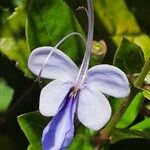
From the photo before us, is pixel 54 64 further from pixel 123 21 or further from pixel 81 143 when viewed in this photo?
pixel 123 21

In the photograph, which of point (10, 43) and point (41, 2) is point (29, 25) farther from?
point (10, 43)

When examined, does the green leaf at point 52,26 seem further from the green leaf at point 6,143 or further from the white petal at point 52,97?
the green leaf at point 6,143

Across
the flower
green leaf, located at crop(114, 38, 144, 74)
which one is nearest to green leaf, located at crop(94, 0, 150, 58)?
green leaf, located at crop(114, 38, 144, 74)

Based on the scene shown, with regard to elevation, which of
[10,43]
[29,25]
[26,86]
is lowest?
[26,86]

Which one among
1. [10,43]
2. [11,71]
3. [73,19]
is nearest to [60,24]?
Result: [73,19]

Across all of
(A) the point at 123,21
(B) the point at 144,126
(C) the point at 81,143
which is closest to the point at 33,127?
(C) the point at 81,143

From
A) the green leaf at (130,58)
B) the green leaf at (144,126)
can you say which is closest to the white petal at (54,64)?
the green leaf at (130,58)
